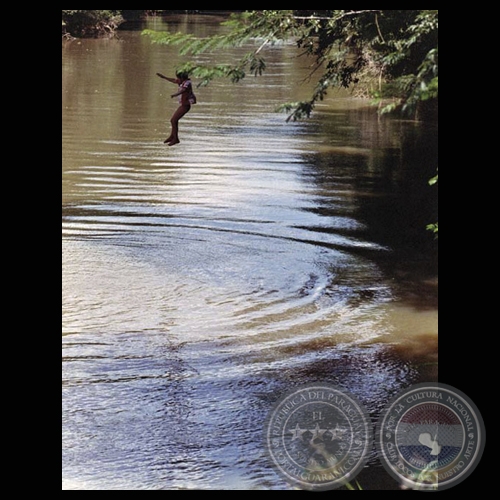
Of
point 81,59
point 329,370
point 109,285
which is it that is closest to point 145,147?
point 109,285

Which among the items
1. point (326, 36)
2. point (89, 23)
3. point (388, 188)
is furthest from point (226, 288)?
point (89, 23)

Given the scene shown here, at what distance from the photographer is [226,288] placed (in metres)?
11.2

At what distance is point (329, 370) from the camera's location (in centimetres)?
910

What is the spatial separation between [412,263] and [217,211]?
301 centimetres

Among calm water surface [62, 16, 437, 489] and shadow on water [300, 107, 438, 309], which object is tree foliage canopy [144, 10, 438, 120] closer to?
calm water surface [62, 16, 437, 489]

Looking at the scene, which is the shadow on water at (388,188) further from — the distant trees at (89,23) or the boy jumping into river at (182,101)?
the distant trees at (89,23)

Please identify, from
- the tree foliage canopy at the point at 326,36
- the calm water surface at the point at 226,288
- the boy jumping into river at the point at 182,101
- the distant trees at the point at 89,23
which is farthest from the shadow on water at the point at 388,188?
the distant trees at the point at 89,23

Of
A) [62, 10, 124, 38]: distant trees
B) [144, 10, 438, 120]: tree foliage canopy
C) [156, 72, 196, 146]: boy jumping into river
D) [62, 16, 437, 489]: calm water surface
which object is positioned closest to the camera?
[156, 72, 196, 146]: boy jumping into river

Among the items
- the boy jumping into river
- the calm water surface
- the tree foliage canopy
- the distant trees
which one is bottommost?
the calm water surface

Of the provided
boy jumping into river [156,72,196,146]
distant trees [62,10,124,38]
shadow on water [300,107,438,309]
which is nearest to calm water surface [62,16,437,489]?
shadow on water [300,107,438,309]

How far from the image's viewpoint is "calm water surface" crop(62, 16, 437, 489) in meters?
7.74

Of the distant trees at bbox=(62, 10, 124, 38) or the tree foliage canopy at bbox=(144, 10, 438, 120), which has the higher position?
the distant trees at bbox=(62, 10, 124, 38)

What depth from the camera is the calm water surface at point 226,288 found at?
7.74 metres

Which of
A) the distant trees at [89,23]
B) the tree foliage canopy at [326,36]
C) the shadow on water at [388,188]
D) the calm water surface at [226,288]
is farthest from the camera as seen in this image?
the distant trees at [89,23]
